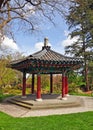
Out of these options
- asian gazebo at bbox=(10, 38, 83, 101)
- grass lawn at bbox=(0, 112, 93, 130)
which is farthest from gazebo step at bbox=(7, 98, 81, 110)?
grass lawn at bbox=(0, 112, 93, 130)

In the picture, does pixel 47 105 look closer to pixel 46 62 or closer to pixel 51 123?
pixel 46 62

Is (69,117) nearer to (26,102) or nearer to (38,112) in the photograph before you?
(38,112)

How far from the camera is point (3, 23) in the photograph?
412 inches

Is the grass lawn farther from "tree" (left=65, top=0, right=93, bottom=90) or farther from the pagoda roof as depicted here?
"tree" (left=65, top=0, right=93, bottom=90)

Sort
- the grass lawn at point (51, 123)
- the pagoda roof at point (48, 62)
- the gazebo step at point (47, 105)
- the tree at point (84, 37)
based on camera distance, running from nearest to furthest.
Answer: the grass lawn at point (51, 123) < the gazebo step at point (47, 105) < the pagoda roof at point (48, 62) < the tree at point (84, 37)

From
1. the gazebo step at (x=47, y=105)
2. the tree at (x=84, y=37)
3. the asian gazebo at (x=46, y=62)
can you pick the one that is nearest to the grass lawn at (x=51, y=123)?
the gazebo step at (x=47, y=105)

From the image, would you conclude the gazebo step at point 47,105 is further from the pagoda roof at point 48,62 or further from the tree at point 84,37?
the tree at point 84,37

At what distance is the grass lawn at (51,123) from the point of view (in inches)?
333

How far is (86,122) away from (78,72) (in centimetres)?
1995

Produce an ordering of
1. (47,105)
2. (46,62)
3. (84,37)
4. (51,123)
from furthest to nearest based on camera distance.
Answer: (84,37), (46,62), (47,105), (51,123)

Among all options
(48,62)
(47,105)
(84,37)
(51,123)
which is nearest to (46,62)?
(48,62)

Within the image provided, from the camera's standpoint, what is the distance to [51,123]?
9.05m

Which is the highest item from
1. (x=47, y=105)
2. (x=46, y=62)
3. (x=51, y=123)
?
(x=46, y=62)

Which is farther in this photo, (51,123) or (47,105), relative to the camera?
(47,105)
